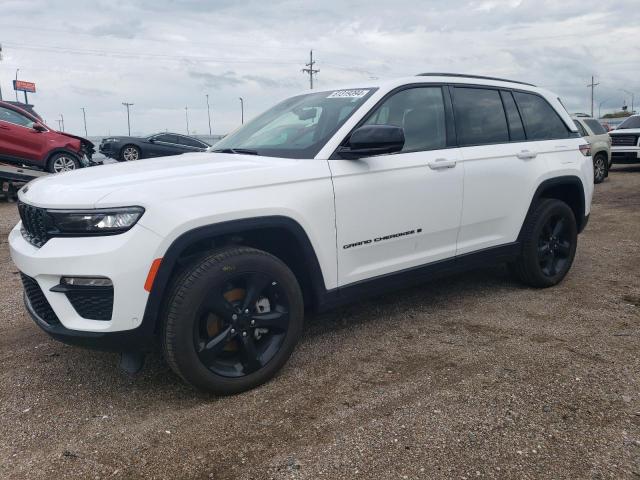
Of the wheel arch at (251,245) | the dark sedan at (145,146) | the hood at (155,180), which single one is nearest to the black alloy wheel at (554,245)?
the wheel arch at (251,245)

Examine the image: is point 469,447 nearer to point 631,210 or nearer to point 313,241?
point 313,241

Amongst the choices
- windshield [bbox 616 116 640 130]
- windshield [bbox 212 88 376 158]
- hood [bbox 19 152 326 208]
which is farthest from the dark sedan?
hood [bbox 19 152 326 208]

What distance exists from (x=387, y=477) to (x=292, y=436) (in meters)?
0.52

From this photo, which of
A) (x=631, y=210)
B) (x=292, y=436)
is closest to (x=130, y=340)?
(x=292, y=436)

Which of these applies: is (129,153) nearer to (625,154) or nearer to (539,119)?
(539,119)

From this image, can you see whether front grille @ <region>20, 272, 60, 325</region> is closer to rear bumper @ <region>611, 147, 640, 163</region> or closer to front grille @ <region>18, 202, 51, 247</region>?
front grille @ <region>18, 202, 51, 247</region>

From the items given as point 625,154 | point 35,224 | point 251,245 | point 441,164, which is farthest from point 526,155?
point 625,154

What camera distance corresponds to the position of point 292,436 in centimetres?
254

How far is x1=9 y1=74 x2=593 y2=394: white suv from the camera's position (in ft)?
8.43

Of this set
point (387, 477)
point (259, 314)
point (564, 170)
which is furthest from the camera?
point (564, 170)

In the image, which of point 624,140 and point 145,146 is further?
point 145,146

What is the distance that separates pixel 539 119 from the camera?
15.3ft

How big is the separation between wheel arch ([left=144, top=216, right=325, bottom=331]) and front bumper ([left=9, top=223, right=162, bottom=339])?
0.08 meters

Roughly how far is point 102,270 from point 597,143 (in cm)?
1324
